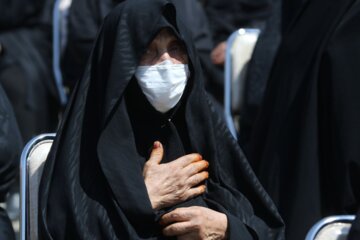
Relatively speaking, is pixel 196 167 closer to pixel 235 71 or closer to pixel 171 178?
pixel 171 178

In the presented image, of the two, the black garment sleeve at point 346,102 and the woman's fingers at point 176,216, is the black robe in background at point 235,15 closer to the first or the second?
the black garment sleeve at point 346,102

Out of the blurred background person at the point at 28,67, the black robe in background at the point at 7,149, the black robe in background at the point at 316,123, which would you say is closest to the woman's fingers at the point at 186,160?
the black robe in background at the point at 7,149

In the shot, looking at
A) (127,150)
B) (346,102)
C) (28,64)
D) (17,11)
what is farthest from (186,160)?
(17,11)

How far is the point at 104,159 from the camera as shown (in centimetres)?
360

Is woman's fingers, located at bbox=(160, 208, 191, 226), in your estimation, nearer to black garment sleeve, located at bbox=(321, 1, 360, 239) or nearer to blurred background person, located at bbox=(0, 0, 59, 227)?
black garment sleeve, located at bbox=(321, 1, 360, 239)

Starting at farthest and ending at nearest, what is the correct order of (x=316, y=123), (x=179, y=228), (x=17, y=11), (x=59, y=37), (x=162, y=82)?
(x=17, y=11) < (x=59, y=37) < (x=316, y=123) < (x=162, y=82) < (x=179, y=228)

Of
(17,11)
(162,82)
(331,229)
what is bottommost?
(331,229)

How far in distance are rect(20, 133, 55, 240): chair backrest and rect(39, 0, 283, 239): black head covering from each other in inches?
6.2

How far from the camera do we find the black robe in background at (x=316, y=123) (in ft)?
14.3

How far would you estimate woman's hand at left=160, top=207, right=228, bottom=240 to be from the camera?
360 cm

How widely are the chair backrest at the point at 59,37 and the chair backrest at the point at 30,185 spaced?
2.26m

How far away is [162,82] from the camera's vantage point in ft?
12.1

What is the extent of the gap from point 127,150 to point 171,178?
7.2 inches

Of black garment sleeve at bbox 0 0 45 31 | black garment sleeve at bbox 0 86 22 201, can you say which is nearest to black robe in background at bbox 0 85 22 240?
black garment sleeve at bbox 0 86 22 201
